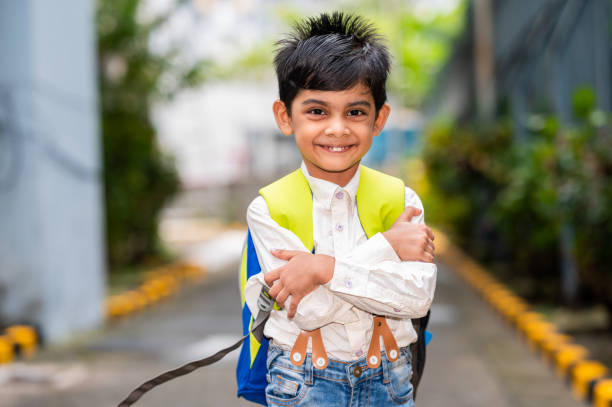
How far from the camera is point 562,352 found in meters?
5.56

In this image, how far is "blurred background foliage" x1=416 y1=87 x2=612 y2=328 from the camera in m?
5.59

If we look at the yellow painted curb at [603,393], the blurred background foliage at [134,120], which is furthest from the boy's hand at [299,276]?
the blurred background foliage at [134,120]

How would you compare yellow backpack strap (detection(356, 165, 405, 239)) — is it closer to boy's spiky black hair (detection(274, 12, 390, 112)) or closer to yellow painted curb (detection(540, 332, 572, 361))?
boy's spiky black hair (detection(274, 12, 390, 112))

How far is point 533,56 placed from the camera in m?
9.20

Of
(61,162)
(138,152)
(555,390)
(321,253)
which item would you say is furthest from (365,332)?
(138,152)

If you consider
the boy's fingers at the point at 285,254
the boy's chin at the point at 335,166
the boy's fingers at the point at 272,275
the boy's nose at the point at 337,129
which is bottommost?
the boy's fingers at the point at 272,275

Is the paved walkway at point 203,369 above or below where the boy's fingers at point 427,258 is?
below

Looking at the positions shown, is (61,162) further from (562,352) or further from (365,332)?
(365,332)

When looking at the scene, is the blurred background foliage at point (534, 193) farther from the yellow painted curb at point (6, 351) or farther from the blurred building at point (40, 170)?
the yellow painted curb at point (6, 351)

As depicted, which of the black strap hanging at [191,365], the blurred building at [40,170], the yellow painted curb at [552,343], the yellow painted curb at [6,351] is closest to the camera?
the black strap hanging at [191,365]

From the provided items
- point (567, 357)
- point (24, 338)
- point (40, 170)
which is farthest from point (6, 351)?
point (567, 357)

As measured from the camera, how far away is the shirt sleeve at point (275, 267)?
198cm

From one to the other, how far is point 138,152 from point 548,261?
5712mm

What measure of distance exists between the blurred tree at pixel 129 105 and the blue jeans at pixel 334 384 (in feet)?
27.3
